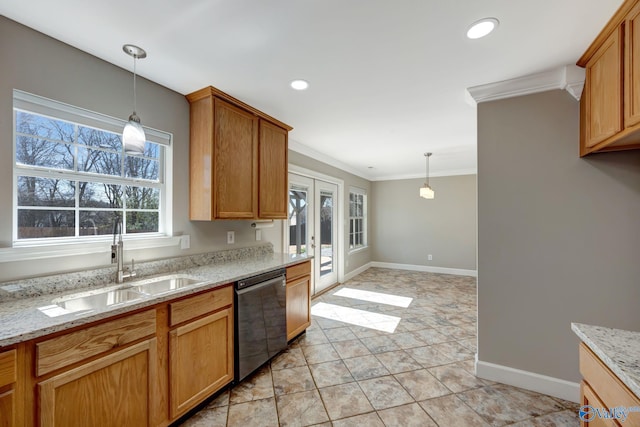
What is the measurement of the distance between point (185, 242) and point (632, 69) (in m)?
3.11

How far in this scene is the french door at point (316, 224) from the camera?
158 inches

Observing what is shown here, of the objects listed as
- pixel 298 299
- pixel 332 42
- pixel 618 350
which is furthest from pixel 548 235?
pixel 298 299

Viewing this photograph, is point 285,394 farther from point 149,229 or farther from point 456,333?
point 456,333

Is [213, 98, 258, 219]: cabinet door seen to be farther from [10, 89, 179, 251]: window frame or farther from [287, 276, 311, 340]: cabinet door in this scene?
[287, 276, 311, 340]: cabinet door

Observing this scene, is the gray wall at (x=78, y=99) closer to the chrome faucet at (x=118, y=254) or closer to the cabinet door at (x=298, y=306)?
the chrome faucet at (x=118, y=254)

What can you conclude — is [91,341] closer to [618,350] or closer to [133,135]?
[133,135]

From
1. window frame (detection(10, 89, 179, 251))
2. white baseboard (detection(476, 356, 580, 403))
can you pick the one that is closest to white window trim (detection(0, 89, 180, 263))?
window frame (detection(10, 89, 179, 251))

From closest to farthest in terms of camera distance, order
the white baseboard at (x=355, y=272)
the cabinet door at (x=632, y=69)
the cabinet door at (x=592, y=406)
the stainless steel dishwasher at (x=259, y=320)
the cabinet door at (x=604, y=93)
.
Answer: the cabinet door at (x=592, y=406) → the cabinet door at (x=632, y=69) → the cabinet door at (x=604, y=93) → the stainless steel dishwasher at (x=259, y=320) → the white baseboard at (x=355, y=272)

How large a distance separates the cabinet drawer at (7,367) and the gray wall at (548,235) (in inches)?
112

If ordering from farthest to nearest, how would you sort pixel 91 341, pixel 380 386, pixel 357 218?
pixel 357 218
pixel 380 386
pixel 91 341

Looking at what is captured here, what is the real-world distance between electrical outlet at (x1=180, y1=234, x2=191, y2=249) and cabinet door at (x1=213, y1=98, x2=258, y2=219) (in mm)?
352

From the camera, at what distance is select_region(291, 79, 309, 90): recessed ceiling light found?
6.93ft

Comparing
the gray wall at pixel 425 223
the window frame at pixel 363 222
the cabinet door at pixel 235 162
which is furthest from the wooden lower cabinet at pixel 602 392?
the gray wall at pixel 425 223

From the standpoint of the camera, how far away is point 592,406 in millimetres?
1006
